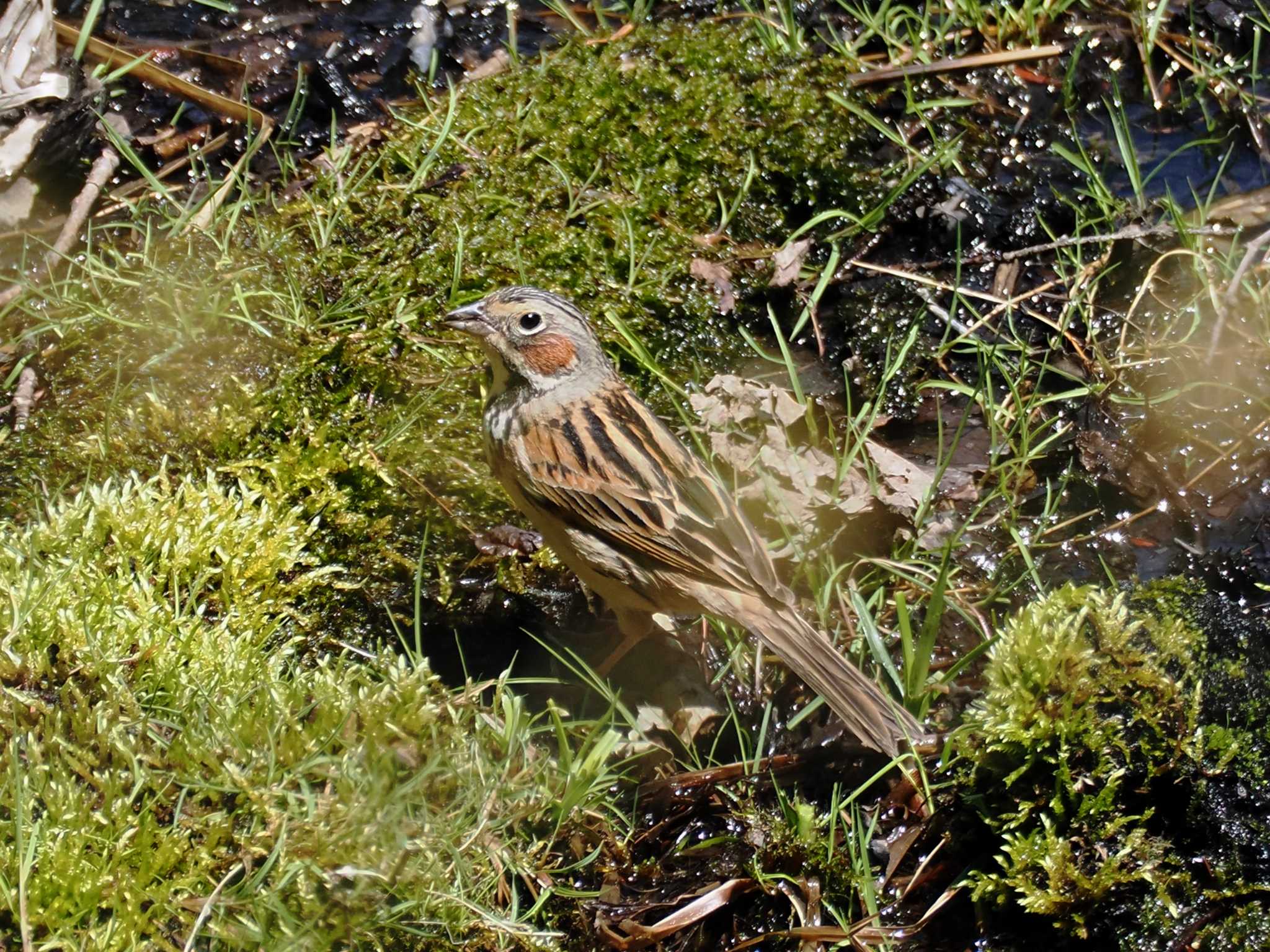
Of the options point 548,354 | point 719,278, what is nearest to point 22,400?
point 548,354

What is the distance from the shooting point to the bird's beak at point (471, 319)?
204 inches

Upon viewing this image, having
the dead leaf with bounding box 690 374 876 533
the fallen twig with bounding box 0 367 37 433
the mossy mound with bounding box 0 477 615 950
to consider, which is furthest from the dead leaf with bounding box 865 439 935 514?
the fallen twig with bounding box 0 367 37 433

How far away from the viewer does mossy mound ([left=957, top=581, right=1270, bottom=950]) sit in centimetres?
386

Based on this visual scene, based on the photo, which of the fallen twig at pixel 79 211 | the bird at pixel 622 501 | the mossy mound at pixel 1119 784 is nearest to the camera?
the mossy mound at pixel 1119 784

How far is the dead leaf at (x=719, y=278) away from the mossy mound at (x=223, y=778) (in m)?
2.53

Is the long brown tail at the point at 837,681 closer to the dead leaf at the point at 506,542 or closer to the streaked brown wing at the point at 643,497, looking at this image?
the streaked brown wing at the point at 643,497

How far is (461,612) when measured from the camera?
5230 mm

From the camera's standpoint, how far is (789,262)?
630cm

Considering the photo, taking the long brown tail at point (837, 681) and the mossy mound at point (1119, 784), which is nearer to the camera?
the mossy mound at point (1119, 784)

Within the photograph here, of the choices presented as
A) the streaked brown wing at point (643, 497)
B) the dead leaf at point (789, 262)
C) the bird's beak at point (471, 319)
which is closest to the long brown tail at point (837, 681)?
the streaked brown wing at point (643, 497)

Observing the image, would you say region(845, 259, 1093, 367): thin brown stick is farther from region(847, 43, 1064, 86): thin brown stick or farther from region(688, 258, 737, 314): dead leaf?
region(847, 43, 1064, 86): thin brown stick

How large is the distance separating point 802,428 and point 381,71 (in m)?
3.25

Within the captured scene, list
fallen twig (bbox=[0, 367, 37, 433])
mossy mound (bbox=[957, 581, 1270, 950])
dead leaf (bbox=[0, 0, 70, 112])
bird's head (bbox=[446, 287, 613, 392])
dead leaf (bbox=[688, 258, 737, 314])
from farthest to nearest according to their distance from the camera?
dead leaf (bbox=[0, 0, 70, 112]) < dead leaf (bbox=[688, 258, 737, 314]) < fallen twig (bbox=[0, 367, 37, 433]) < bird's head (bbox=[446, 287, 613, 392]) < mossy mound (bbox=[957, 581, 1270, 950])

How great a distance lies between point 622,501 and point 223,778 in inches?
68.8
